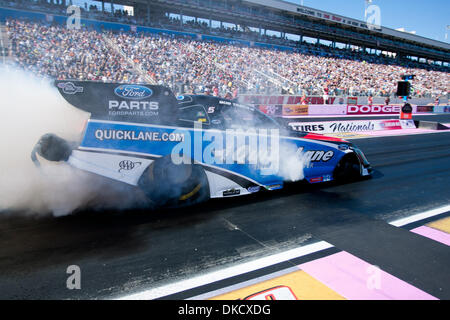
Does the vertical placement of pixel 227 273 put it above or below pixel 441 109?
below

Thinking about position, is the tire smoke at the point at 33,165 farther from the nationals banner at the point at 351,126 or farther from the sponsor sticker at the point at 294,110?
the sponsor sticker at the point at 294,110

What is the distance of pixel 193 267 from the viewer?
2975mm

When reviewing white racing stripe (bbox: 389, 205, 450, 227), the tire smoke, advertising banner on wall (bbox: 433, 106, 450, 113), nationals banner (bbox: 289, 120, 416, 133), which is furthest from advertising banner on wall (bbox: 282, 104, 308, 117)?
advertising banner on wall (bbox: 433, 106, 450, 113)

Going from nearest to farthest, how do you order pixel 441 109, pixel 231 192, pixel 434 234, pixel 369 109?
1. pixel 434 234
2. pixel 231 192
3. pixel 369 109
4. pixel 441 109

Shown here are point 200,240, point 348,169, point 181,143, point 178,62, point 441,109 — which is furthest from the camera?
point 441,109

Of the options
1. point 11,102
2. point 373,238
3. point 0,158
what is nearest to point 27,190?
point 0,158

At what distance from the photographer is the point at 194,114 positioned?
4.56m

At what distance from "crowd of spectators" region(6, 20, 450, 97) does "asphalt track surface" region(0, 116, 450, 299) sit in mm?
13415

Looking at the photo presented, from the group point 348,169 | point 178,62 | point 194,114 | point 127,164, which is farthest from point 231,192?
point 178,62

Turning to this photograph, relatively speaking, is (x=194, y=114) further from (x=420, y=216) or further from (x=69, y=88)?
(x=420, y=216)

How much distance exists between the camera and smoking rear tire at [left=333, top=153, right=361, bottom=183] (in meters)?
5.95

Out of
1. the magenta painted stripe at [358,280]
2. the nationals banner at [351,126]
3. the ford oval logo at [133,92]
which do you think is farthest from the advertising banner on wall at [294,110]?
the magenta painted stripe at [358,280]

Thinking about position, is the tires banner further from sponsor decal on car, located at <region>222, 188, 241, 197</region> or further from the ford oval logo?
the ford oval logo

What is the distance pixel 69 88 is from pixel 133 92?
2.44 ft
